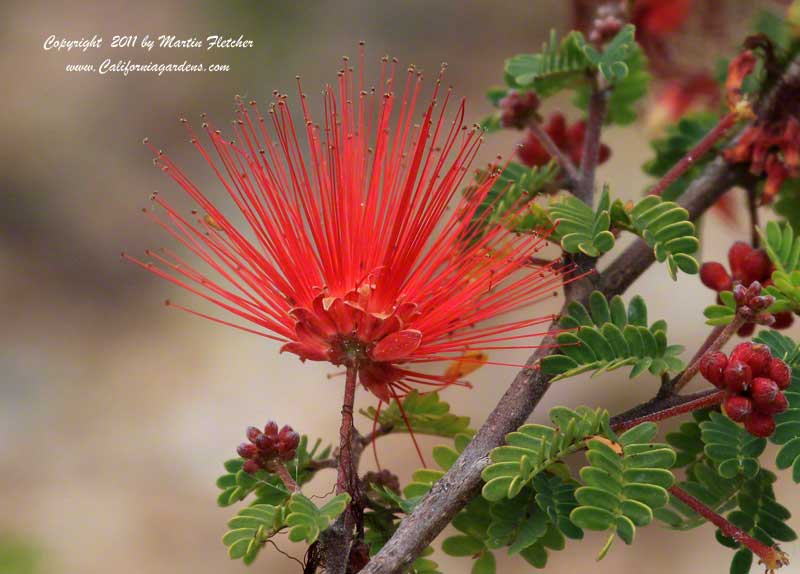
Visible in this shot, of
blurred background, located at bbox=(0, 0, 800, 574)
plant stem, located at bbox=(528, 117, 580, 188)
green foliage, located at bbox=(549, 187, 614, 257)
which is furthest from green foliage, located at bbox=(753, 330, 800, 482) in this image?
blurred background, located at bbox=(0, 0, 800, 574)

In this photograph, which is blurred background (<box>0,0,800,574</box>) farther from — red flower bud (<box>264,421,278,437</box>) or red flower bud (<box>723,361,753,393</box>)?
red flower bud (<box>723,361,753,393</box>)

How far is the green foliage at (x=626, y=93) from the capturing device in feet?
6.22

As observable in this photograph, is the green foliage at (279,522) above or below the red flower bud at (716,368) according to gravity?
below

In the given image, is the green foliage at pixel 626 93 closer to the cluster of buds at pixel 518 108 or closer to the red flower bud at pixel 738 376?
the cluster of buds at pixel 518 108

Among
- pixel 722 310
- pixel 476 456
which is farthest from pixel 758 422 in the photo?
pixel 476 456

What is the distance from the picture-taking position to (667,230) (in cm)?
129

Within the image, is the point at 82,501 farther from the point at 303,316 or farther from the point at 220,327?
the point at 303,316

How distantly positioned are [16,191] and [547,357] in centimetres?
439

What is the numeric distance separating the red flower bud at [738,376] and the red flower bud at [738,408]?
0.5 inches

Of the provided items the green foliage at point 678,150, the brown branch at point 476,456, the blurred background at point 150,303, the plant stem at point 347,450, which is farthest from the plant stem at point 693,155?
the blurred background at point 150,303

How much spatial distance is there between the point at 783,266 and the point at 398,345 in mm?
599

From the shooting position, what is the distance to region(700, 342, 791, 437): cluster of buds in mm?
1087

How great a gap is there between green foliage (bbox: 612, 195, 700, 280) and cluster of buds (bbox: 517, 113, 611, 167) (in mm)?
542

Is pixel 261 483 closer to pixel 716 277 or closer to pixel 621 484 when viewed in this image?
pixel 621 484
